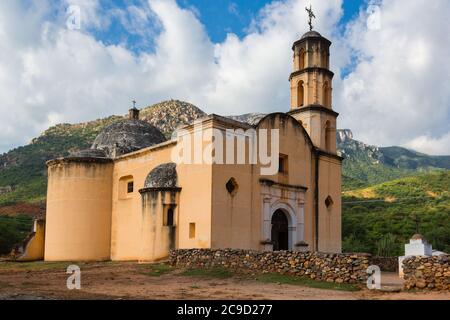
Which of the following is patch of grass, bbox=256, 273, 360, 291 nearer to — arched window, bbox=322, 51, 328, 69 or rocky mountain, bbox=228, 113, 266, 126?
rocky mountain, bbox=228, 113, 266, 126

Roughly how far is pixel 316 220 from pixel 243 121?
5397 millimetres

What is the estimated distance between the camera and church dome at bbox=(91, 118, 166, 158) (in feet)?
77.5

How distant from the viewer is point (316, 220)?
68.0 ft

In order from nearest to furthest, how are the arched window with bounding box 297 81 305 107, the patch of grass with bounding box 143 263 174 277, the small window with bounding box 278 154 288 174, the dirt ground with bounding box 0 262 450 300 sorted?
the dirt ground with bounding box 0 262 450 300 → the patch of grass with bounding box 143 263 174 277 → the small window with bounding box 278 154 288 174 → the arched window with bounding box 297 81 305 107

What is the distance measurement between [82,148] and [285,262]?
4149cm

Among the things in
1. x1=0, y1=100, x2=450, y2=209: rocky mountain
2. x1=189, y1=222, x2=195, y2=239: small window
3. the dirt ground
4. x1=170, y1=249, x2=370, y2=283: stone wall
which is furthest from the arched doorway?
x1=0, y1=100, x2=450, y2=209: rocky mountain

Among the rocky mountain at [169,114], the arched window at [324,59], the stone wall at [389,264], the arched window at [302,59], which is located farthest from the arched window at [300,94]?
the rocky mountain at [169,114]

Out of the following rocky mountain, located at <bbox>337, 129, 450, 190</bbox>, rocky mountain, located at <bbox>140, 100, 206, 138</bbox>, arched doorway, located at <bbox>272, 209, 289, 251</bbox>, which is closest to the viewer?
arched doorway, located at <bbox>272, 209, 289, 251</bbox>

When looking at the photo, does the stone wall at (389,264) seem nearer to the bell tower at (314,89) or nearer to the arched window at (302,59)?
the bell tower at (314,89)

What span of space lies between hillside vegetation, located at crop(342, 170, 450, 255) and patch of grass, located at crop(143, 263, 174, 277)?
14.9 m

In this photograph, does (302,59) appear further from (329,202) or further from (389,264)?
(389,264)

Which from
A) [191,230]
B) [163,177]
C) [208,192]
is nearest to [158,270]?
[191,230]

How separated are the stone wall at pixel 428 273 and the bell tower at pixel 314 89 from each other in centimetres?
1058
